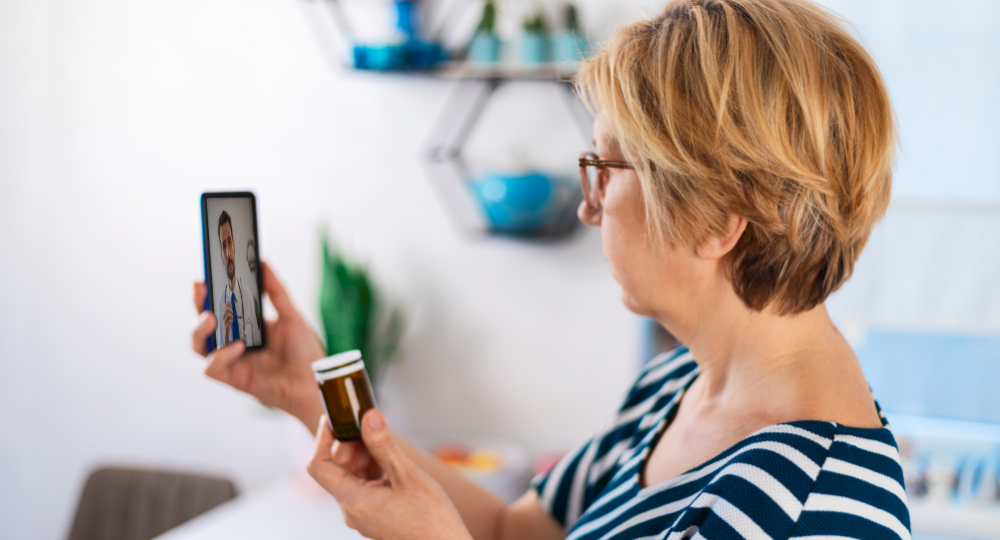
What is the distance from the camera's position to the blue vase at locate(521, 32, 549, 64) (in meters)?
1.63

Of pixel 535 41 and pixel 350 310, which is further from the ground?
pixel 535 41

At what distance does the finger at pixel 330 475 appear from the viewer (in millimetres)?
790

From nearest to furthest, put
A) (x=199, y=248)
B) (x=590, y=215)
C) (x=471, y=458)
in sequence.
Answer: (x=590, y=215)
(x=471, y=458)
(x=199, y=248)

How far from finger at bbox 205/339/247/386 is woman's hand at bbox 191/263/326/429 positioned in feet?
0.10

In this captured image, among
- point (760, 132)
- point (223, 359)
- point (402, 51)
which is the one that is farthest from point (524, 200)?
point (760, 132)

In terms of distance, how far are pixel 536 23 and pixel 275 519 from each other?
1235 millimetres

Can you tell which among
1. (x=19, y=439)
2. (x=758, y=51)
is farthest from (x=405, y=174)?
(x=19, y=439)

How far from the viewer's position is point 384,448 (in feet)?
2.54

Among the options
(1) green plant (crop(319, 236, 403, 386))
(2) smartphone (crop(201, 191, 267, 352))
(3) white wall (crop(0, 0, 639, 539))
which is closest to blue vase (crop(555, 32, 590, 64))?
(3) white wall (crop(0, 0, 639, 539))

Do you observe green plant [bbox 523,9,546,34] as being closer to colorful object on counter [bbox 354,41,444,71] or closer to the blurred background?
the blurred background

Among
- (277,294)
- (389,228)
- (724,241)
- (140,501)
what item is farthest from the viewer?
(389,228)

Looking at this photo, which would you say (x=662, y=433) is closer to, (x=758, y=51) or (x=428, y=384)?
(x=758, y=51)

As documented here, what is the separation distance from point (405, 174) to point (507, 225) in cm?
36

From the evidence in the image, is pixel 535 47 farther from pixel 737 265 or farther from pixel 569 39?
pixel 737 265
